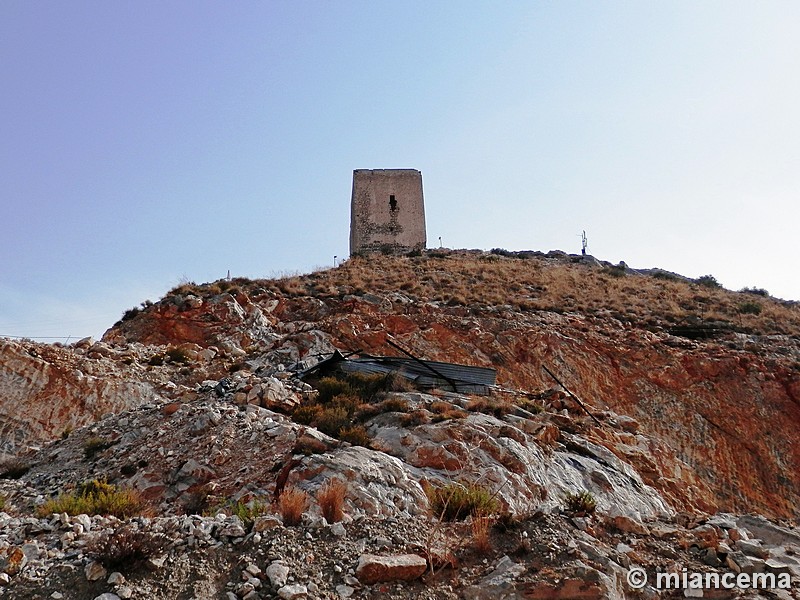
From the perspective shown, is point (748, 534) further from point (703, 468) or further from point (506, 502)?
point (703, 468)

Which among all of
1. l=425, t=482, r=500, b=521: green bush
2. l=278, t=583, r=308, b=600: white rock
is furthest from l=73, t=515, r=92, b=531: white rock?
l=425, t=482, r=500, b=521: green bush

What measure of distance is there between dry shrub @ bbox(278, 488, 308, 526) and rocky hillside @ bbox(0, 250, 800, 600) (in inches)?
1.1

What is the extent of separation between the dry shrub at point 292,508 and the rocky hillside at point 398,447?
28mm

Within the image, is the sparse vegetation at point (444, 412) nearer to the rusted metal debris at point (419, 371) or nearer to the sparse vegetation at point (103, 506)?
the rusted metal debris at point (419, 371)

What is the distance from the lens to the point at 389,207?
32.6 m

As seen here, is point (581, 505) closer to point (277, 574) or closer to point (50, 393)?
point (277, 574)

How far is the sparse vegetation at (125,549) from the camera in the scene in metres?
5.12

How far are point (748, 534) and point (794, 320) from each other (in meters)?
19.0

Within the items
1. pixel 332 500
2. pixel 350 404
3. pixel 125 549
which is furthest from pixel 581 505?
pixel 125 549

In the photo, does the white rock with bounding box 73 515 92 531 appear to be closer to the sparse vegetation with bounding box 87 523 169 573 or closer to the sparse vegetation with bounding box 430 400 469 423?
the sparse vegetation with bounding box 87 523 169 573

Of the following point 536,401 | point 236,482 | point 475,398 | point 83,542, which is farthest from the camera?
point 536,401

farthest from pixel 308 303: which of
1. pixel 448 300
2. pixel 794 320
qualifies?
pixel 794 320

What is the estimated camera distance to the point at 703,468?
50.2ft

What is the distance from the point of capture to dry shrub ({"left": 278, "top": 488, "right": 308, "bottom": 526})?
6.08 m
